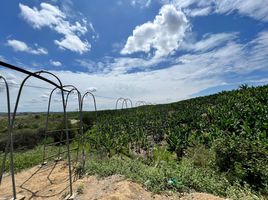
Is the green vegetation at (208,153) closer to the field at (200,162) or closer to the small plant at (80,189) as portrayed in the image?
the field at (200,162)

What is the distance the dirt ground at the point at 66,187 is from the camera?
468cm

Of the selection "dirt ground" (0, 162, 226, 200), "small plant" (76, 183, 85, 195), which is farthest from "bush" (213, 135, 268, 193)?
"small plant" (76, 183, 85, 195)

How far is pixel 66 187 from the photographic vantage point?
6.13 metres

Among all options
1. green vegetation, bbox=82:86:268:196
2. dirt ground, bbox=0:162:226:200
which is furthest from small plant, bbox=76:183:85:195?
green vegetation, bbox=82:86:268:196

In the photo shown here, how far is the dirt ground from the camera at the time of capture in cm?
468

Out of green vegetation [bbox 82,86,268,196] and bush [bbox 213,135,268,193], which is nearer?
green vegetation [bbox 82,86,268,196]

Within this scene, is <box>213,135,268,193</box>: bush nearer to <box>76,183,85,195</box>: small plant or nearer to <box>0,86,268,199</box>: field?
<box>0,86,268,199</box>: field

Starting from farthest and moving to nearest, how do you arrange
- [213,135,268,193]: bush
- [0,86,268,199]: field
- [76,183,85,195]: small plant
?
[213,135,268,193]: bush < [76,183,85,195]: small plant < [0,86,268,199]: field

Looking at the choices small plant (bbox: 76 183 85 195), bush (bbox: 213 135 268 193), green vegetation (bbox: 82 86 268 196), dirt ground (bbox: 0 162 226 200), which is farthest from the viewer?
bush (bbox: 213 135 268 193)

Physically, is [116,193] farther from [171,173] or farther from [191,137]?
[191,137]

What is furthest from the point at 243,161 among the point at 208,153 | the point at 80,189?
the point at 80,189

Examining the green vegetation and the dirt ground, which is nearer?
the dirt ground

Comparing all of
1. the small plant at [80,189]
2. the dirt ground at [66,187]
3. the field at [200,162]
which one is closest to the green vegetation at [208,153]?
the field at [200,162]

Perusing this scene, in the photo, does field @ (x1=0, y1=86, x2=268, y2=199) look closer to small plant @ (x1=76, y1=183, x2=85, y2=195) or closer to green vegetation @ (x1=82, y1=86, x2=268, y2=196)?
green vegetation @ (x1=82, y1=86, x2=268, y2=196)
